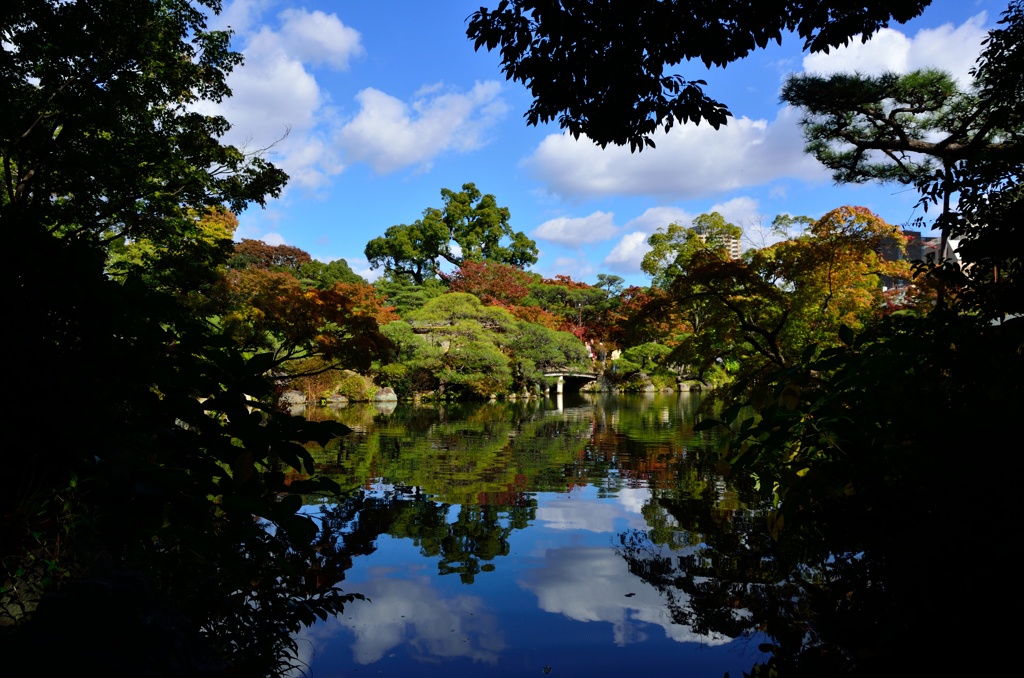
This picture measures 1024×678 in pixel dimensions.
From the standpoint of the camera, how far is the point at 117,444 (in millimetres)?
1537

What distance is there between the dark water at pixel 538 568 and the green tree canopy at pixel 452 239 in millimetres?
29069

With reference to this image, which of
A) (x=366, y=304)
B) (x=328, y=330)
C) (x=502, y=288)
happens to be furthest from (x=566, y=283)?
(x=328, y=330)

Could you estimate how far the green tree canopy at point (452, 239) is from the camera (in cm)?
3681

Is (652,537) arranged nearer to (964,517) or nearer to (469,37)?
(964,517)

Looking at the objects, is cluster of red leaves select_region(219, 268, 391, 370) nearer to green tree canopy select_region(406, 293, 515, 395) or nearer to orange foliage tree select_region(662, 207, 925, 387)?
orange foliage tree select_region(662, 207, 925, 387)

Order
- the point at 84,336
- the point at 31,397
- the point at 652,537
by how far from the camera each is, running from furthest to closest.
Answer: the point at 652,537 → the point at 84,336 → the point at 31,397

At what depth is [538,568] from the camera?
408cm

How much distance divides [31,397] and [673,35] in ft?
13.2

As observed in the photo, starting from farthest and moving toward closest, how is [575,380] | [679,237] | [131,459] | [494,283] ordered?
1. [575,380]
2. [494,283]
3. [679,237]
4. [131,459]

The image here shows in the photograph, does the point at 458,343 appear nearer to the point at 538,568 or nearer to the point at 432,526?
the point at 432,526

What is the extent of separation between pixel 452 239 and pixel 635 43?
34.4 meters

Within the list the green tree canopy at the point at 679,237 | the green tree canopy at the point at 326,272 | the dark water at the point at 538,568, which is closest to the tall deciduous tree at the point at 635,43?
the dark water at the point at 538,568

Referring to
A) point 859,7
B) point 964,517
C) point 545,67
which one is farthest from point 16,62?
point 964,517

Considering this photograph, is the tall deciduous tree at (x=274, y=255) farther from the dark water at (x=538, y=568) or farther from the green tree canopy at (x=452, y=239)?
the dark water at (x=538, y=568)
